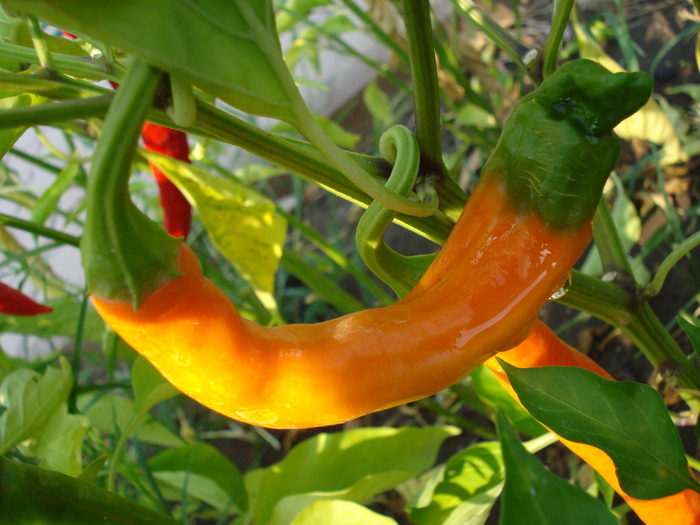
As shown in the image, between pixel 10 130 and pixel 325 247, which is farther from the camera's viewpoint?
pixel 325 247

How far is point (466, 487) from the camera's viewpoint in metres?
0.43

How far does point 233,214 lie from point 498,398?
0.27m

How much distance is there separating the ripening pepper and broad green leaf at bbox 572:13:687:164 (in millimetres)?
496

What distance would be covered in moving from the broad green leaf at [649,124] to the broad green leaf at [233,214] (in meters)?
0.45

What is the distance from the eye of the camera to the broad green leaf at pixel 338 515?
32 centimetres

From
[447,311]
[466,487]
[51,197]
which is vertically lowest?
[466,487]

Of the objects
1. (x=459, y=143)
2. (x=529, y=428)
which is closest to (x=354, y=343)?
(x=529, y=428)

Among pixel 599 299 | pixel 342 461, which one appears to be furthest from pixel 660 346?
pixel 342 461

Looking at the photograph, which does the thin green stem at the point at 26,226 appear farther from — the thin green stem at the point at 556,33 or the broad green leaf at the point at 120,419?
the thin green stem at the point at 556,33

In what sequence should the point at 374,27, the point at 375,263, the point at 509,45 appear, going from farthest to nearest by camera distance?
the point at 374,27
the point at 509,45
the point at 375,263

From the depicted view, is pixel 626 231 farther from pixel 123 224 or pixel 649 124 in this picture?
pixel 123 224

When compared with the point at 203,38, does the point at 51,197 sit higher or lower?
higher

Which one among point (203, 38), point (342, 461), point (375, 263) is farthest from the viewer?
point (342, 461)

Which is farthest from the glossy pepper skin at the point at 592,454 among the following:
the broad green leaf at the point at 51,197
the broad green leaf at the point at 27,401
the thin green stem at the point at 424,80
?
the broad green leaf at the point at 51,197
